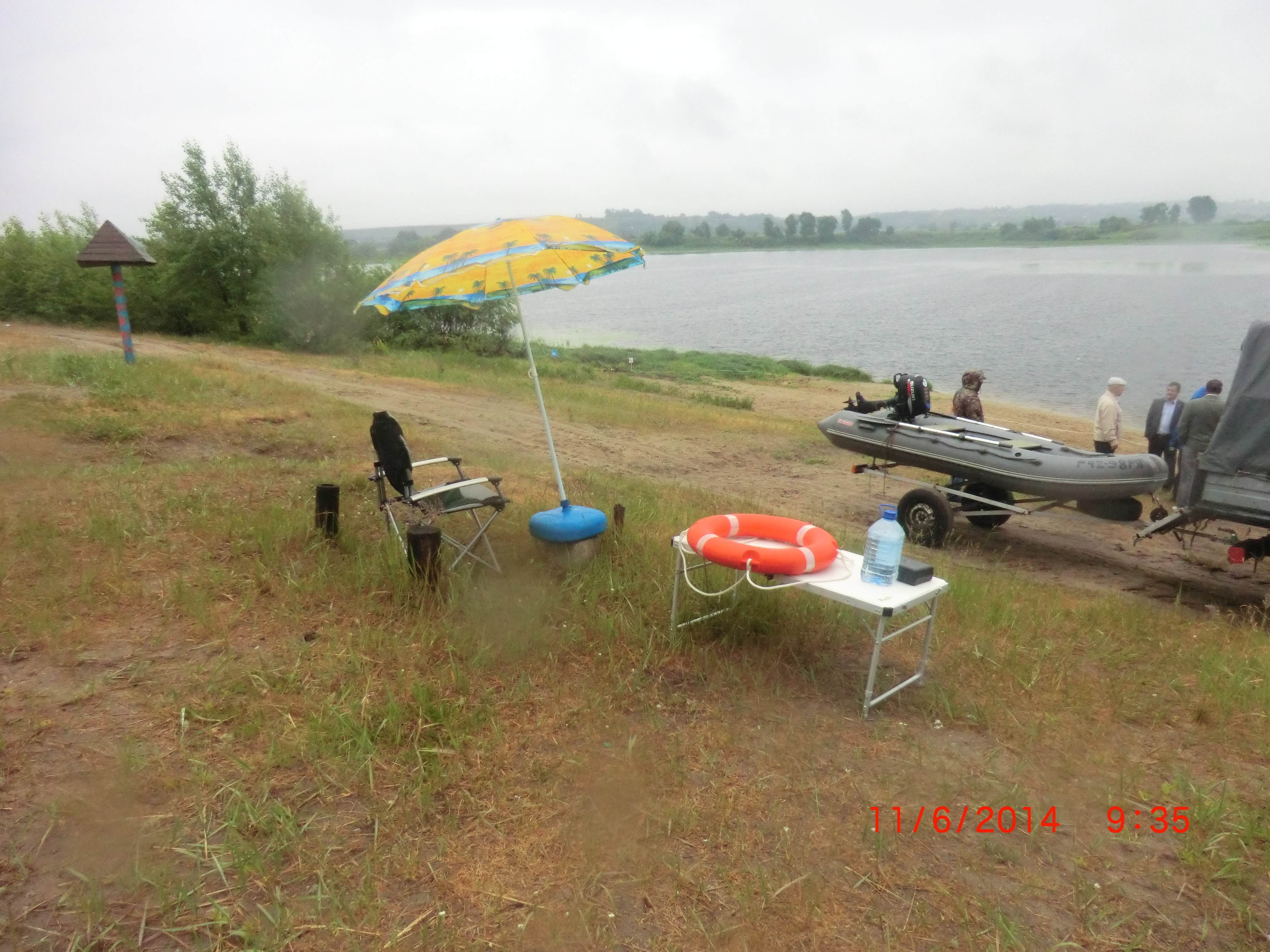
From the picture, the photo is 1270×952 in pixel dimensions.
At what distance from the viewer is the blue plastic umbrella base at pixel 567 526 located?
170 inches

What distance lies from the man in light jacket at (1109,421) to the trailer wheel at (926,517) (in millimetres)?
3153

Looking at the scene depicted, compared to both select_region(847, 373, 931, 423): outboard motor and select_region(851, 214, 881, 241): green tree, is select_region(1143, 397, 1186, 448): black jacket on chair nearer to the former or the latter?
select_region(847, 373, 931, 423): outboard motor

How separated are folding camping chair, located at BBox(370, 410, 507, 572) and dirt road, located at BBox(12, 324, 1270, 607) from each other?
3.48 metres

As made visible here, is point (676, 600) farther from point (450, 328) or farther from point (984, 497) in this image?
point (450, 328)

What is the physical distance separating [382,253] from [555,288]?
18402 millimetres

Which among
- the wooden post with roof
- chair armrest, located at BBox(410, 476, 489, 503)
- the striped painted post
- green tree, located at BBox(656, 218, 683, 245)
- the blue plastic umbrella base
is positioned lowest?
the blue plastic umbrella base

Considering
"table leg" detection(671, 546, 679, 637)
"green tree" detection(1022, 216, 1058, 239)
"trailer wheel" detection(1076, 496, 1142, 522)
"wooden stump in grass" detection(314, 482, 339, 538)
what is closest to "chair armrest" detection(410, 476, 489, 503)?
"wooden stump in grass" detection(314, 482, 339, 538)

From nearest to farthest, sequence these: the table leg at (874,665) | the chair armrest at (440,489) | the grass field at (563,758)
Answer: the grass field at (563,758) < the table leg at (874,665) < the chair armrest at (440,489)

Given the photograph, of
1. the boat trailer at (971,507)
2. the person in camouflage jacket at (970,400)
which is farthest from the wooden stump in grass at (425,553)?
the person in camouflage jacket at (970,400)

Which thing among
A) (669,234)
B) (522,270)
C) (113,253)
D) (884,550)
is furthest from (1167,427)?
(669,234)

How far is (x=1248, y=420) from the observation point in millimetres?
5441

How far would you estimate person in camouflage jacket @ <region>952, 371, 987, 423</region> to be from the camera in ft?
27.6

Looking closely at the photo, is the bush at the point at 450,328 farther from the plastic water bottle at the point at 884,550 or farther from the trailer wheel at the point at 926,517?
the plastic water bottle at the point at 884,550

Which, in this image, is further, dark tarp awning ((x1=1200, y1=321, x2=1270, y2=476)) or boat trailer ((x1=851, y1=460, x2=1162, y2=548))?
boat trailer ((x1=851, y1=460, x2=1162, y2=548))
